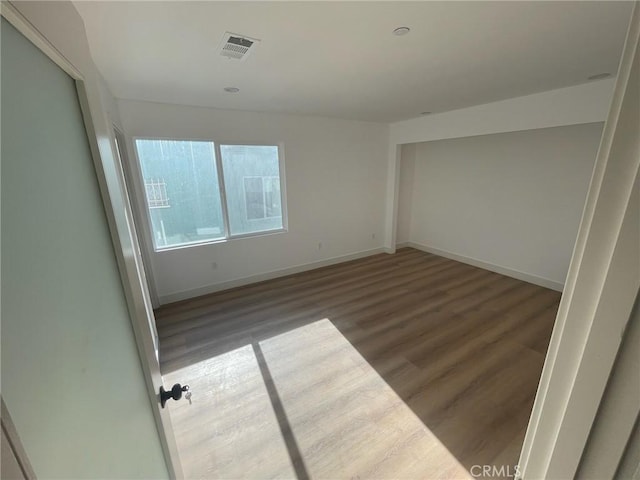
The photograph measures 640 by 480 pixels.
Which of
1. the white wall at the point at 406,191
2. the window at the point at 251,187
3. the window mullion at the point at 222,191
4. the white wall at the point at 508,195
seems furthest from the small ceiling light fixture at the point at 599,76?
the window mullion at the point at 222,191

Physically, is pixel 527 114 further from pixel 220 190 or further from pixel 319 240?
pixel 220 190

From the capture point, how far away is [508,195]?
388 cm

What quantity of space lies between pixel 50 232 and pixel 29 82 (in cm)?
25

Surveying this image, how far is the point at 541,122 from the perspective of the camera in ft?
9.32

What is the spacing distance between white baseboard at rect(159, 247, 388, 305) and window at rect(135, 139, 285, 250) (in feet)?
2.21

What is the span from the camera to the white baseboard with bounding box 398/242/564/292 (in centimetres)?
355

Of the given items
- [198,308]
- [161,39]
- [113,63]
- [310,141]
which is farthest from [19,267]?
[310,141]

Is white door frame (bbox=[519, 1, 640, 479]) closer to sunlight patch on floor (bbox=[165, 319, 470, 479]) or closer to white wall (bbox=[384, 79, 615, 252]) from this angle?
sunlight patch on floor (bbox=[165, 319, 470, 479])

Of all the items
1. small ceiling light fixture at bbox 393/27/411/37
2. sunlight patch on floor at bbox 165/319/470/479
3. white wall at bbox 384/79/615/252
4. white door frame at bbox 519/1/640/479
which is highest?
small ceiling light fixture at bbox 393/27/411/37

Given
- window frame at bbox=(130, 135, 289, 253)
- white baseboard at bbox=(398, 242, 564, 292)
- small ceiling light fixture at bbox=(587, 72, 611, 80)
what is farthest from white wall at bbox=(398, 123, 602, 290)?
window frame at bbox=(130, 135, 289, 253)

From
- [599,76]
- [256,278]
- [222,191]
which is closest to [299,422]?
[256,278]

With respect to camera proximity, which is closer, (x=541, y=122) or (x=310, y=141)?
(x=541, y=122)

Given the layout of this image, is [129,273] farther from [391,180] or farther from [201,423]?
[391,180]
